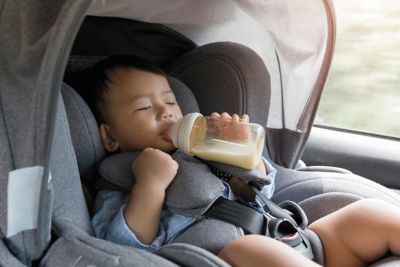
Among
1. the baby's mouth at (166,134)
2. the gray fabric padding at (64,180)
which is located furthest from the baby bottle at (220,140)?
the gray fabric padding at (64,180)

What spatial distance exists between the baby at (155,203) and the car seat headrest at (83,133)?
0.07 meters

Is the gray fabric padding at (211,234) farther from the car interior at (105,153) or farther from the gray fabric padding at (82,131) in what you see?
the gray fabric padding at (82,131)

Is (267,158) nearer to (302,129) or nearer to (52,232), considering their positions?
(302,129)

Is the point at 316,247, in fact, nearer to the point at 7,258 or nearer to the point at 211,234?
the point at 211,234

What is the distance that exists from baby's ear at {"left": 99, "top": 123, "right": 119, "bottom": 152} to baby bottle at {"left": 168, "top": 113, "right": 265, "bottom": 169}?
0.17m

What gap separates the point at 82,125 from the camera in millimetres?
1223

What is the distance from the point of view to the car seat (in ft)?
4.59


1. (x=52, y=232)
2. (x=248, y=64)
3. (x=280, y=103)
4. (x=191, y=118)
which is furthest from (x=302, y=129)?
(x=52, y=232)

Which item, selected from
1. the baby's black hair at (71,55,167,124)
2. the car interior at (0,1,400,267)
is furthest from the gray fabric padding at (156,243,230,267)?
the baby's black hair at (71,55,167,124)

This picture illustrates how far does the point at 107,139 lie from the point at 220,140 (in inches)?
11.5

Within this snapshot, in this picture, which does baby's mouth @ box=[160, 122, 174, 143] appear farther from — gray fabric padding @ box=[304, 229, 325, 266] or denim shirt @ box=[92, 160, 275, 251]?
gray fabric padding @ box=[304, 229, 325, 266]

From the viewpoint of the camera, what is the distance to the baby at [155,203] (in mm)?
1093

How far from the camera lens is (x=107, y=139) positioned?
53.3 inches

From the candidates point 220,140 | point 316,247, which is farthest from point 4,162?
point 316,247
